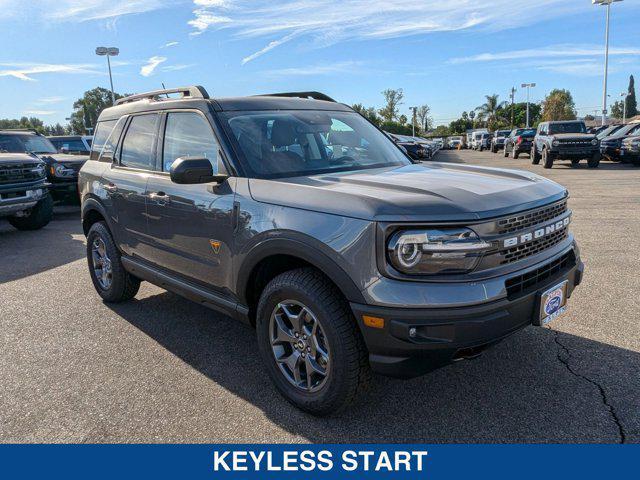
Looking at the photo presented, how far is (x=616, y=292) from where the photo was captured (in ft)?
16.0

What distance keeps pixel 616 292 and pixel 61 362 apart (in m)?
4.76

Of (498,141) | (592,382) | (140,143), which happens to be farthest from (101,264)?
(498,141)

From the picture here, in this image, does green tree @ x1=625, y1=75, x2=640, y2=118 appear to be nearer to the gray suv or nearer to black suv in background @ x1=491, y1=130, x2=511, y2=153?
black suv in background @ x1=491, y1=130, x2=511, y2=153

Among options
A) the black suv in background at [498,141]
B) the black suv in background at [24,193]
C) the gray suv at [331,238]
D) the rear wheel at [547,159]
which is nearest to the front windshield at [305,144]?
the gray suv at [331,238]

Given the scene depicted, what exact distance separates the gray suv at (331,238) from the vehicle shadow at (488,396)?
242 mm

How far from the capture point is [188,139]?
3.87 meters

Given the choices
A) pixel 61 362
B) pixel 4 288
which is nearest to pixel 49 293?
pixel 4 288

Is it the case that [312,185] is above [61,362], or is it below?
above

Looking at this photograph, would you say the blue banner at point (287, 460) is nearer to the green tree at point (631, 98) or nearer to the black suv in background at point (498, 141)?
the black suv in background at point (498, 141)

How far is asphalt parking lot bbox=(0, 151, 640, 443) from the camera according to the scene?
2902 millimetres

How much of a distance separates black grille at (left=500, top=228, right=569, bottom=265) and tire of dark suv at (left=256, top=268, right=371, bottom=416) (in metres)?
0.87

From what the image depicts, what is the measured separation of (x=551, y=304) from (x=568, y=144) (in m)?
18.1

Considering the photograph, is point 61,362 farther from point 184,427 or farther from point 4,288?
point 4,288

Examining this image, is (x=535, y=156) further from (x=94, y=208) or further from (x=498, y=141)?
(x=94, y=208)
